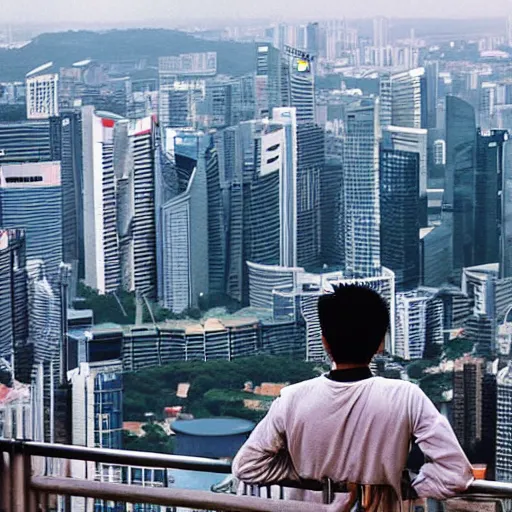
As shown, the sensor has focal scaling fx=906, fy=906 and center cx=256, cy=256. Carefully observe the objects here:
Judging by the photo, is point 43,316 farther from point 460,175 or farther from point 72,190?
point 460,175

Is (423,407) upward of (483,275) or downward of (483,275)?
upward

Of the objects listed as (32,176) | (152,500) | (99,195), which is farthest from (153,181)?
(152,500)

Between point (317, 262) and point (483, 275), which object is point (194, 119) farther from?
point (483, 275)

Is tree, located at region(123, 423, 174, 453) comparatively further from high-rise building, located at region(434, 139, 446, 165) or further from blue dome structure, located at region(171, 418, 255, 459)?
high-rise building, located at region(434, 139, 446, 165)

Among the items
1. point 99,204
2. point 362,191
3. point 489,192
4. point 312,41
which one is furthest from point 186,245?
point 489,192

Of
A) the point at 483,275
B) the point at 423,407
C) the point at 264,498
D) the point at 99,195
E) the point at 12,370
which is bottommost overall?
the point at 12,370

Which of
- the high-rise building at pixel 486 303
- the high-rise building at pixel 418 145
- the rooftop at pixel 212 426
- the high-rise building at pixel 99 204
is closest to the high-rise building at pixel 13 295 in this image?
the high-rise building at pixel 99 204

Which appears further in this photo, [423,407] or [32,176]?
[32,176]

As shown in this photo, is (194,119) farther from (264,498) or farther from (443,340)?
(264,498)
